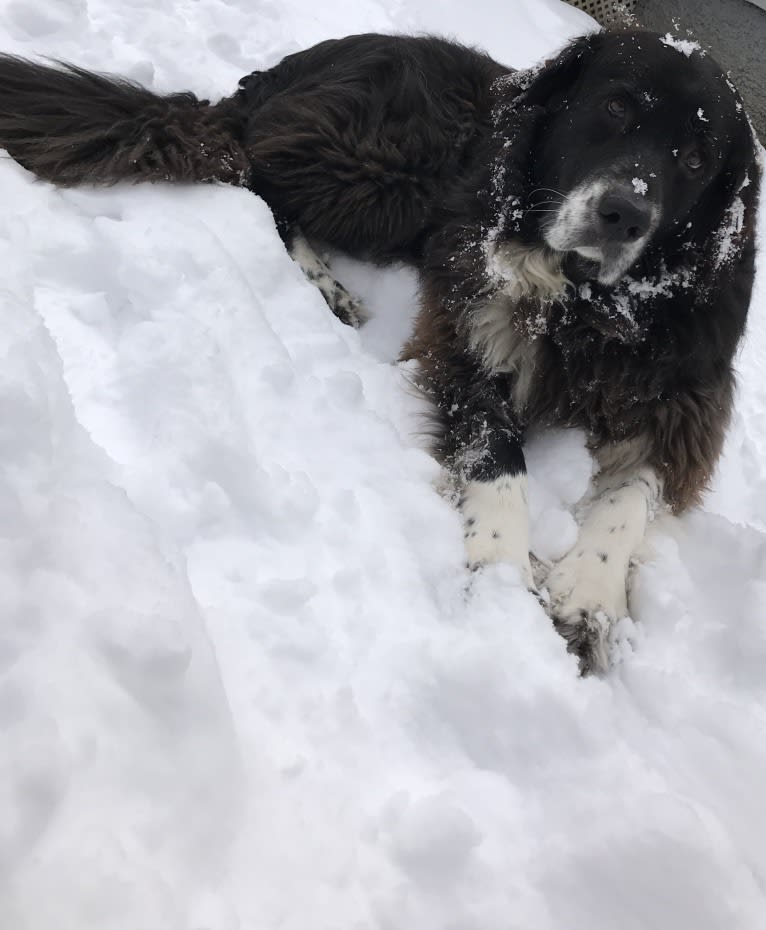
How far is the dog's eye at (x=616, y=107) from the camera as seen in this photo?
2.67 metres

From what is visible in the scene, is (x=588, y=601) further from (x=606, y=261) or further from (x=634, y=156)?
(x=634, y=156)

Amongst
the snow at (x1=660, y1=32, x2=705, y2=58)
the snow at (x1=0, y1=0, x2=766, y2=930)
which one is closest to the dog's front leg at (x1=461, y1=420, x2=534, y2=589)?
the snow at (x1=0, y1=0, x2=766, y2=930)

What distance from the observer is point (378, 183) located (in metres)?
3.50

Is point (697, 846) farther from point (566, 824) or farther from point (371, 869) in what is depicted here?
point (371, 869)

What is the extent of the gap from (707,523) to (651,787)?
3.86 feet

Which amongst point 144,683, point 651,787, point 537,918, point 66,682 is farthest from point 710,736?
point 66,682

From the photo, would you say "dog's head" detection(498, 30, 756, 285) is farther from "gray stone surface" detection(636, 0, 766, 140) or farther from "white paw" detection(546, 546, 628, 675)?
"gray stone surface" detection(636, 0, 766, 140)

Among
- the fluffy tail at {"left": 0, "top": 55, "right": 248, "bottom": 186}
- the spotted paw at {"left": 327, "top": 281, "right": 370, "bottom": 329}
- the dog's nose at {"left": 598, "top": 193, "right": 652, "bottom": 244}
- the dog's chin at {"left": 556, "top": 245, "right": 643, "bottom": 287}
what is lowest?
the spotted paw at {"left": 327, "top": 281, "right": 370, "bottom": 329}

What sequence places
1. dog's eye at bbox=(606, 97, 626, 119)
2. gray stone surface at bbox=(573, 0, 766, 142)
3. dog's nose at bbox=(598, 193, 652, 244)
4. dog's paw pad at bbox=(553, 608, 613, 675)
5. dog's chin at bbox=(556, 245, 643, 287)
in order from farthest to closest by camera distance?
gray stone surface at bbox=(573, 0, 766, 142) < dog's eye at bbox=(606, 97, 626, 119) < dog's chin at bbox=(556, 245, 643, 287) < dog's nose at bbox=(598, 193, 652, 244) < dog's paw pad at bbox=(553, 608, 613, 675)

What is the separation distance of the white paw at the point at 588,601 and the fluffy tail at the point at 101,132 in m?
2.26

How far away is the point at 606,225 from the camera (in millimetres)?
2477

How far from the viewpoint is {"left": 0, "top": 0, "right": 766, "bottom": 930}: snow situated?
128cm

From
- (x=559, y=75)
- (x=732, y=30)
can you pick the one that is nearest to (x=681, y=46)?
(x=559, y=75)

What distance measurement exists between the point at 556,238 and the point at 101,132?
1.96 meters
